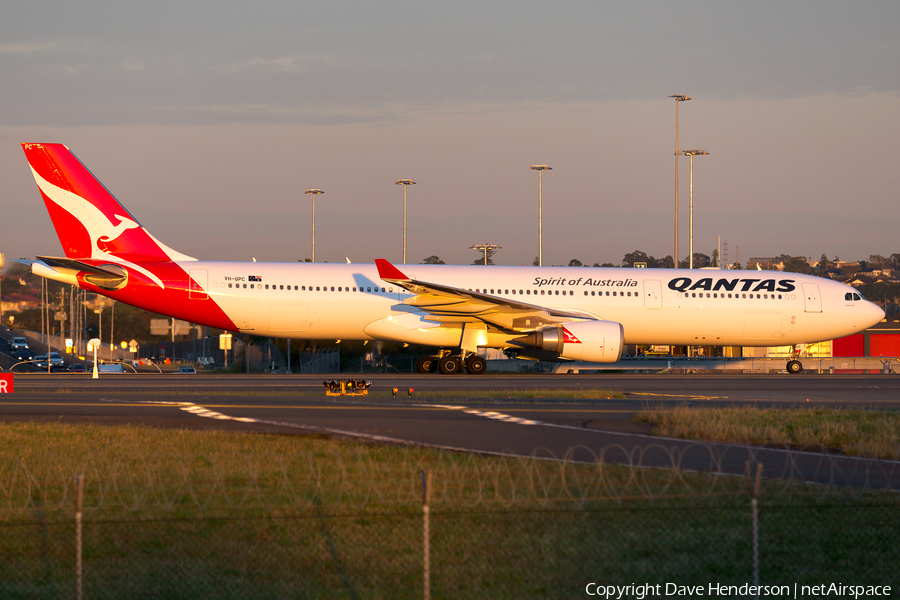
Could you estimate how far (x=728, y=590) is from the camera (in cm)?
666

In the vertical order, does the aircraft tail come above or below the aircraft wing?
above

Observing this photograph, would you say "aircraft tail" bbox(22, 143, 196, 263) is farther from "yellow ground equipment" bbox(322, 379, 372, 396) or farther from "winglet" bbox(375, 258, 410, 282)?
"yellow ground equipment" bbox(322, 379, 372, 396)

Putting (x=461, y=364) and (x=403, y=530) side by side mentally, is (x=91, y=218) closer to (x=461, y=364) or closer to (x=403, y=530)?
(x=461, y=364)

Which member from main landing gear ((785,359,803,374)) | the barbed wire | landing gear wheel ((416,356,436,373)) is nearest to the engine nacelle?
landing gear wheel ((416,356,436,373))

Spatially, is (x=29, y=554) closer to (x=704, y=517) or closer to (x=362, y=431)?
(x=704, y=517)

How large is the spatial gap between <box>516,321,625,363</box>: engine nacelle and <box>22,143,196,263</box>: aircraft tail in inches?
557

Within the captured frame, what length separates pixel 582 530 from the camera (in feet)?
26.4

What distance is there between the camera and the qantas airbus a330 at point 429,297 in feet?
98.4

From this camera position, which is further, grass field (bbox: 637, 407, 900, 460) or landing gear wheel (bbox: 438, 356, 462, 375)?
landing gear wheel (bbox: 438, 356, 462, 375)

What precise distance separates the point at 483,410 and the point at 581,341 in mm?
11271

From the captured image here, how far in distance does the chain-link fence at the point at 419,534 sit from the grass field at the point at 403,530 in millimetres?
23

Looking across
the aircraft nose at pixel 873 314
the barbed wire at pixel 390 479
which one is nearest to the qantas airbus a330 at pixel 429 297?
the aircraft nose at pixel 873 314

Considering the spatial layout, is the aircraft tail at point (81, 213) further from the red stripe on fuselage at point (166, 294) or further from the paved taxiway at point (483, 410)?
the paved taxiway at point (483, 410)

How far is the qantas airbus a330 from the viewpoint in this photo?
2998 cm
